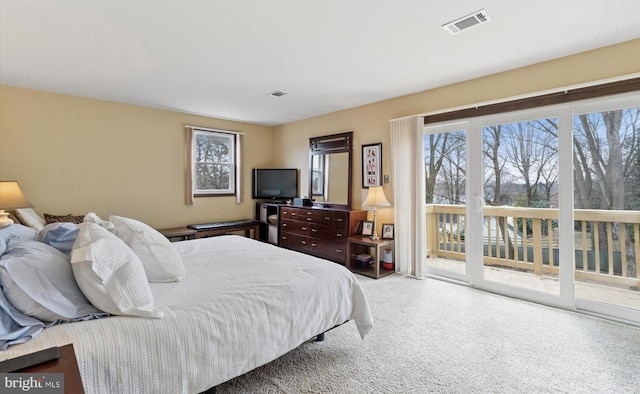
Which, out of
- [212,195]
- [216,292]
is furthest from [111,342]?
[212,195]

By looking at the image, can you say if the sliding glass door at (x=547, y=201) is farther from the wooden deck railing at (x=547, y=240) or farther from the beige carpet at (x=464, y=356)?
the beige carpet at (x=464, y=356)

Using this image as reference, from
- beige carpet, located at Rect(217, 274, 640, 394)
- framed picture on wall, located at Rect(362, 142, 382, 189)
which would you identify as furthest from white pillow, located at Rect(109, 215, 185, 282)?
framed picture on wall, located at Rect(362, 142, 382, 189)

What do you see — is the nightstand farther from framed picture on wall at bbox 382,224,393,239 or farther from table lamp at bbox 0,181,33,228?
framed picture on wall at bbox 382,224,393,239

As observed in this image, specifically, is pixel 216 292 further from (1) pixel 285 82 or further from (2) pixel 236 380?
(1) pixel 285 82

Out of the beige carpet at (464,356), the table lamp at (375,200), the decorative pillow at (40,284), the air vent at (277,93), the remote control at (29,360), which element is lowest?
the beige carpet at (464,356)

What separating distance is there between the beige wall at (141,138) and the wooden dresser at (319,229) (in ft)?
1.66

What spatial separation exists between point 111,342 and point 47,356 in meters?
0.22

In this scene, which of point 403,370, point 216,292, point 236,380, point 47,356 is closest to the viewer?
point 47,356

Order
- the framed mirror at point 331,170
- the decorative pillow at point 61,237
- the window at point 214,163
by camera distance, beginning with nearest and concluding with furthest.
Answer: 1. the decorative pillow at point 61,237
2. the framed mirror at point 331,170
3. the window at point 214,163

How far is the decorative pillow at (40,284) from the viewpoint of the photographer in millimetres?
1270

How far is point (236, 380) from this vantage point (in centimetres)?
188

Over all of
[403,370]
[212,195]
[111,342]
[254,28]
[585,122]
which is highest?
[254,28]

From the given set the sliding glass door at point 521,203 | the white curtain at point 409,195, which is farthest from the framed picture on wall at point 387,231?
the sliding glass door at point 521,203

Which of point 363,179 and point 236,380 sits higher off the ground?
point 363,179
